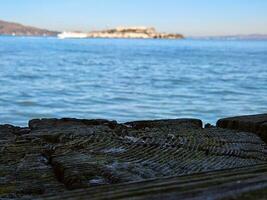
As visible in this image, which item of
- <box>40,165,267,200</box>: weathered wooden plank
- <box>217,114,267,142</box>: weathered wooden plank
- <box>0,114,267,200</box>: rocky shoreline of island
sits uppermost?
<box>40,165,267,200</box>: weathered wooden plank

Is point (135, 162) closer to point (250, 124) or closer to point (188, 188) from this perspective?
point (188, 188)

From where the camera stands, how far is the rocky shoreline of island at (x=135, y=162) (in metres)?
1.24

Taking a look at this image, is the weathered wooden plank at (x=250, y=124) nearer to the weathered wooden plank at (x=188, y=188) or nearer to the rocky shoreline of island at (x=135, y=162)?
the rocky shoreline of island at (x=135, y=162)

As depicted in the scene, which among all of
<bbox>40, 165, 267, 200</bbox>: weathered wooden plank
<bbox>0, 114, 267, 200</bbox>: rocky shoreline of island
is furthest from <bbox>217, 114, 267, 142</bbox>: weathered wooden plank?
<bbox>40, 165, 267, 200</bbox>: weathered wooden plank

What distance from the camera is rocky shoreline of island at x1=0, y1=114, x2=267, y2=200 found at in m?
1.24

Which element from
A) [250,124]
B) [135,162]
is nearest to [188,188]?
[135,162]

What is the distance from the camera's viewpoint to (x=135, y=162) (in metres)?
2.56

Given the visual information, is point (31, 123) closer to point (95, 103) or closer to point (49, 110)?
point (49, 110)

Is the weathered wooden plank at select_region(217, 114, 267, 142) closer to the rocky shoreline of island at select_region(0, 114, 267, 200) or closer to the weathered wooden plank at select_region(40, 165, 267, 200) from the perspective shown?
the rocky shoreline of island at select_region(0, 114, 267, 200)

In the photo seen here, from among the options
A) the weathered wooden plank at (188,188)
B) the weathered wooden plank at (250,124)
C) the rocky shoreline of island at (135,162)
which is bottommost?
the weathered wooden plank at (250,124)

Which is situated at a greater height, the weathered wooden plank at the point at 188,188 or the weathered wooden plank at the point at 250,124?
the weathered wooden plank at the point at 188,188

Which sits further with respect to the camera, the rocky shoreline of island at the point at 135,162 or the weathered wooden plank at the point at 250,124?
the weathered wooden plank at the point at 250,124

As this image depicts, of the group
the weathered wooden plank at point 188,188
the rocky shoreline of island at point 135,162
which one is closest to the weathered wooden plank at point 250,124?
the rocky shoreline of island at point 135,162

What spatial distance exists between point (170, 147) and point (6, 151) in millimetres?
881
